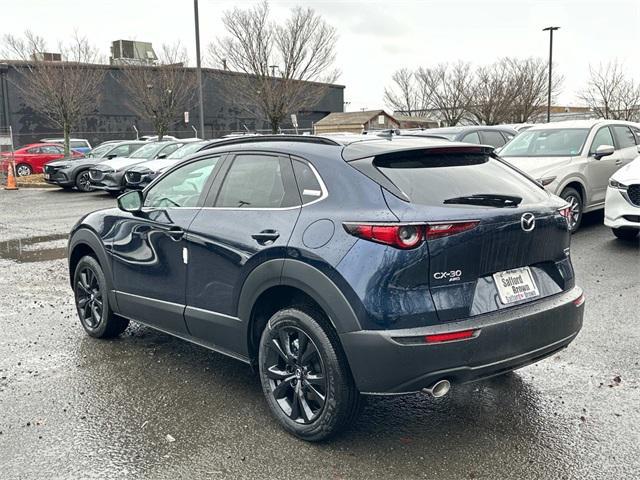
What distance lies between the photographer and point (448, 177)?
3604 mm

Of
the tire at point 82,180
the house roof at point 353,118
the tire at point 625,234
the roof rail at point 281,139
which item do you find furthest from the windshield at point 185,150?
the house roof at point 353,118

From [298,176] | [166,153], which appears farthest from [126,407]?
[166,153]

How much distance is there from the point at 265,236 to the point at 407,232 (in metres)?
0.93

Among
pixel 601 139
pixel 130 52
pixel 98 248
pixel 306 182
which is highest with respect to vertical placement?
pixel 130 52

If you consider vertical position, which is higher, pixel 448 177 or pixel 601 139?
pixel 601 139

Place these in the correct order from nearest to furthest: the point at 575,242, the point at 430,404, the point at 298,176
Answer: the point at 298,176 → the point at 430,404 → the point at 575,242

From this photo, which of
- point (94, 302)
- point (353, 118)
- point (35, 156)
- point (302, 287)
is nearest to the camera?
point (302, 287)

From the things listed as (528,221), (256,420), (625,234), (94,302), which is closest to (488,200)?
(528,221)

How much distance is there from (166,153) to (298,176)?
14.9 metres

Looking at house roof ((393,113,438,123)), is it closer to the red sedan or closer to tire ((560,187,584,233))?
the red sedan

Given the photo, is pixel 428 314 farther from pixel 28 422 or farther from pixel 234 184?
pixel 28 422

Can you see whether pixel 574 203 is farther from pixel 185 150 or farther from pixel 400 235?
pixel 185 150

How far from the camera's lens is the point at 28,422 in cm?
391

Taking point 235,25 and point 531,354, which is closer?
point 531,354
